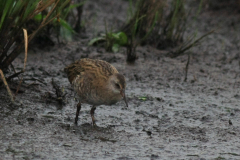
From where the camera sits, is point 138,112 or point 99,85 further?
point 138,112

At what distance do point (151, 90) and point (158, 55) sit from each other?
1688mm

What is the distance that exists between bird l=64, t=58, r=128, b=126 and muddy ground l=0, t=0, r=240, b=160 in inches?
13.0

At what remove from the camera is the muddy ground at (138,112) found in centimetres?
446

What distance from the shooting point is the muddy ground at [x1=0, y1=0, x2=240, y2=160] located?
4461mm

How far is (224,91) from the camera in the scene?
22.7 feet

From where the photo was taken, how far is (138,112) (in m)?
5.74

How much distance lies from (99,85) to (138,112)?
928 mm

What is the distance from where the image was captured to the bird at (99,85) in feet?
16.2

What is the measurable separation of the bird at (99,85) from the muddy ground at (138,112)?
33cm

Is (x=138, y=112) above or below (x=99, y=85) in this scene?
below

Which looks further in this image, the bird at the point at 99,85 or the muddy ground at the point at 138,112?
the bird at the point at 99,85

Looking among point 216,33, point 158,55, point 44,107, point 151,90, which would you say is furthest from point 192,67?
point 44,107

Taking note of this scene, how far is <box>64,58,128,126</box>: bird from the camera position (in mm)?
4945

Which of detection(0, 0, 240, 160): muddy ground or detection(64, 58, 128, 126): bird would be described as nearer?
Result: detection(0, 0, 240, 160): muddy ground
